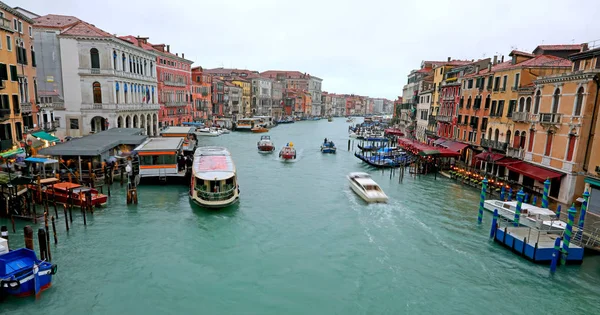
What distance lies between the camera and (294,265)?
51.0ft

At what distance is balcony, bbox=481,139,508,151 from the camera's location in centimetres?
2894

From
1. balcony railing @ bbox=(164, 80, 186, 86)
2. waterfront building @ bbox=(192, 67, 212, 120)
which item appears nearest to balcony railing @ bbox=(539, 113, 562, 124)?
balcony railing @ bbox=(164, 80, 186, 86)

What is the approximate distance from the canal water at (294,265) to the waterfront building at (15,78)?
9.10 m

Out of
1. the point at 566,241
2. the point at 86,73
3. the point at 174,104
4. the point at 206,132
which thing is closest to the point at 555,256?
the point at 566,241

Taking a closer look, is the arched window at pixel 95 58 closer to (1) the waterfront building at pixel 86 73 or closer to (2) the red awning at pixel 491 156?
(1) the waterfront building at pixel 86 73

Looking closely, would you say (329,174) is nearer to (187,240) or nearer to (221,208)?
Result: (221,208)

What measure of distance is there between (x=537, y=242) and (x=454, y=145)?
74.8 feet

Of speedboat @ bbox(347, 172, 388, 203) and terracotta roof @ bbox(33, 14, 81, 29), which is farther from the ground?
terracotta roof @ bbox(33, 14, 81, 29)

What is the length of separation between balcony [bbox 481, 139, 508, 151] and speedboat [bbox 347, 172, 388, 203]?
35.9ft

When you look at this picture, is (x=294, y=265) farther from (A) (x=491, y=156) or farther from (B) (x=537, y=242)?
(A) (x=491, y=156)

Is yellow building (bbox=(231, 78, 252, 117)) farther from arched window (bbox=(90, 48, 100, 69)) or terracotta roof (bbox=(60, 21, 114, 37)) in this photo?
arched window (bbox=(90, 48, 100, 69))

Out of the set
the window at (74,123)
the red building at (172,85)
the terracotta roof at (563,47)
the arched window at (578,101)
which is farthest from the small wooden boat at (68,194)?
the red building at (172,85)

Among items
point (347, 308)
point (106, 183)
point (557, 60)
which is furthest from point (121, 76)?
point (557, 60)

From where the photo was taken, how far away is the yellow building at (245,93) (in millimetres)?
96713
